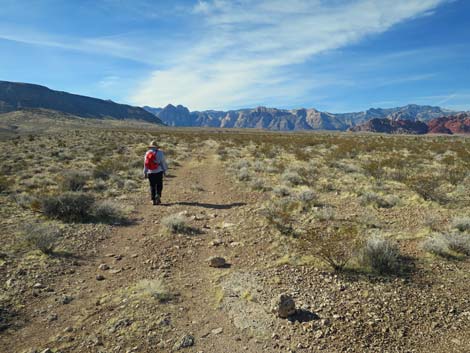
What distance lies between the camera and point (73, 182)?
41.9 feet

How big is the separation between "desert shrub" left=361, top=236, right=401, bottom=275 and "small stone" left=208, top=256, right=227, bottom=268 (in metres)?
2.74

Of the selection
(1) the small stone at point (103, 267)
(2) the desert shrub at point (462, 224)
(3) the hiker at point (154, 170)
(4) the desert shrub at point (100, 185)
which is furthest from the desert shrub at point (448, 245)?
(4) the desert shrub at point (100, 185)

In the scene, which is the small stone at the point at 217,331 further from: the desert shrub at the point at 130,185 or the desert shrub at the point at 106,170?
the desert shrub at the point at 106,170

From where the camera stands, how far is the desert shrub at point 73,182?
12422 mm

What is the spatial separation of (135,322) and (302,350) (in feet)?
8.03

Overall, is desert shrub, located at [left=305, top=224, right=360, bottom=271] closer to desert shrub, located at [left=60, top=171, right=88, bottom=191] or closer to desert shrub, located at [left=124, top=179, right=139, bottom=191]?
desert shrub, located at [left=124, top=179, right=139, bottom=191]

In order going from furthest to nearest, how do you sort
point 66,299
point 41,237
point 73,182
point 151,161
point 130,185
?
point 130,185
point 73,182
point 151,161
point 41,237
point 66,299

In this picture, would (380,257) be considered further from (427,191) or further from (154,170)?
(154,170)

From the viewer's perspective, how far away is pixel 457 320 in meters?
4.17

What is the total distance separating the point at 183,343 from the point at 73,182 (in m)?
10.8

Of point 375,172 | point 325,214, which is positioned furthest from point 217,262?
point 375,172

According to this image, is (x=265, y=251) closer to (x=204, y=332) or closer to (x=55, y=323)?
(x=204, y=332)

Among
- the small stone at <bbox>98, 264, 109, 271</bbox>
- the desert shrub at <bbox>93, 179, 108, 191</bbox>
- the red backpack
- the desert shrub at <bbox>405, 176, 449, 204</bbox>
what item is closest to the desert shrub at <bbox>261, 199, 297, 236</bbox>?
the small stone at <bbox>98, 264, 109, 271</bbox>

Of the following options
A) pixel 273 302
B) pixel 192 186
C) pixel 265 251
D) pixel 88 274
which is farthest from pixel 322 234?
pixel 192 186
